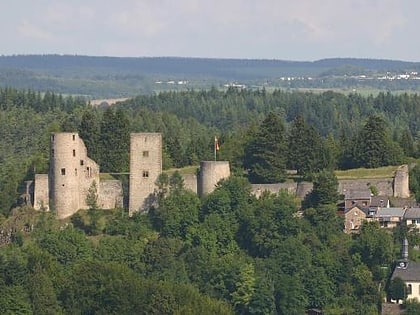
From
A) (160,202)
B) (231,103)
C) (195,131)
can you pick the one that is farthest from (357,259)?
(231,103)

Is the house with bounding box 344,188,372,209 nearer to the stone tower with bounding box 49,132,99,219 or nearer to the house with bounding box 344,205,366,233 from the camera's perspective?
the house with bounding box 344,205,366,233

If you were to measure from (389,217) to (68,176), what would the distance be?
13.3 meters

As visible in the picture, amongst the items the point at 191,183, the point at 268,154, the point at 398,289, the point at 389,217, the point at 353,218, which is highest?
the point at 268,154

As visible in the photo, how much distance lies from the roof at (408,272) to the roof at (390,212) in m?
3.44

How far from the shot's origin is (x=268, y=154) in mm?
71562

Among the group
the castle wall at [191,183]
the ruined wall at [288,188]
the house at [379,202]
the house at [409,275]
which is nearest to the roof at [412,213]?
the house at [379,202]

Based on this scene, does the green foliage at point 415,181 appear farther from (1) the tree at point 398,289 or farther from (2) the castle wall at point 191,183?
(2) the castle wall at point 191,183

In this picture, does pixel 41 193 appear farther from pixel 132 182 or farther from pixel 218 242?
pixel 218 242

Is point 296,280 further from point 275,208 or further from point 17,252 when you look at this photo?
point 17,252

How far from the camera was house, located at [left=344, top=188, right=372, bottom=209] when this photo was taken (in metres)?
68.0

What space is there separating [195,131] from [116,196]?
40.1 m

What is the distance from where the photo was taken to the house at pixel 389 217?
6676cm

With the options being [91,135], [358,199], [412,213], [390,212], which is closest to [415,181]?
[358,199]

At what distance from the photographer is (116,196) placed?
230ft
